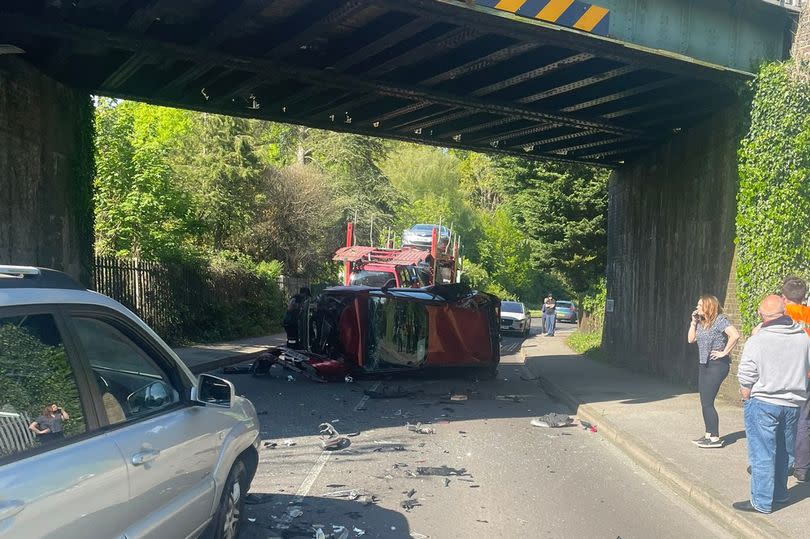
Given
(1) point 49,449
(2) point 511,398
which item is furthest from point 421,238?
(1) point 49,449

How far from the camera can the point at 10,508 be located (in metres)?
2.52

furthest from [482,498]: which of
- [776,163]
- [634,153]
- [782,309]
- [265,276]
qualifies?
[265,276]

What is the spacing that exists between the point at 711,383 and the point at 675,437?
3.83 feet

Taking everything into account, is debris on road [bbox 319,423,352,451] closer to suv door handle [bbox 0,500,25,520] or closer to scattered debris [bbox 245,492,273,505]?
scattered debris [bbox 245,492,273,505]

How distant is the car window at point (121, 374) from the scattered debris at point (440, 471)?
3707 mm

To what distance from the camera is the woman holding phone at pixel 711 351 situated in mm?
8180

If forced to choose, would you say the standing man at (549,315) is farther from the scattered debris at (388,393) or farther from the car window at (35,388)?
the car window at (35,388)

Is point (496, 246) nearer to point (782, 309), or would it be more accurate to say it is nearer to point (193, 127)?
point (193, 127)

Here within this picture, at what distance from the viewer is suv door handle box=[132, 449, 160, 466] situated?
340cm

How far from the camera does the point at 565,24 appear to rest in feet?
31.4

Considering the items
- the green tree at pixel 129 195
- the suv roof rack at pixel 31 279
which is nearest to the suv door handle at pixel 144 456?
the suv roof rack at pixel 31 279

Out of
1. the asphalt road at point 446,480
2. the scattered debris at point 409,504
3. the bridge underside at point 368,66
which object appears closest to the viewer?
the asphalt road at point 446,480

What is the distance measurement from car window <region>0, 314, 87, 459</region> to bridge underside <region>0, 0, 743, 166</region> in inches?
266

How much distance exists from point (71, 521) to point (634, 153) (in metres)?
16.2
